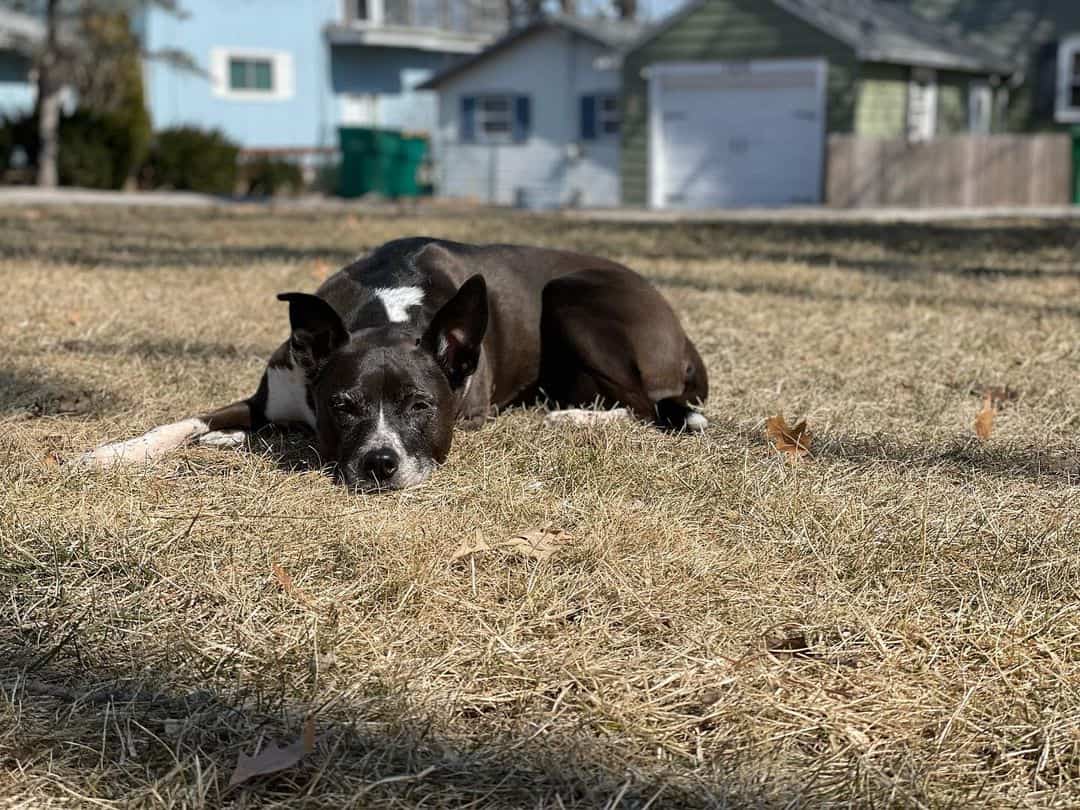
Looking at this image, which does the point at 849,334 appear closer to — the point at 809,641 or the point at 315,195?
the point at 809,641

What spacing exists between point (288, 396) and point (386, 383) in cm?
67

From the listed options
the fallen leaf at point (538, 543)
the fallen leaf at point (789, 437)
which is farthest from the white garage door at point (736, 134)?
the fallen leaf at point (538, 543)

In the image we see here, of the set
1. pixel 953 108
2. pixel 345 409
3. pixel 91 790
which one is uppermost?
pixel 953 108

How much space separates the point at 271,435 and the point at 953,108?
1013 inches

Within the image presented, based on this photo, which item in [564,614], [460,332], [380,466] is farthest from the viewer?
[460,332]

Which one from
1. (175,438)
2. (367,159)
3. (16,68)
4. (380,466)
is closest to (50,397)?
(175,438)

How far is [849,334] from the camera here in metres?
7.74

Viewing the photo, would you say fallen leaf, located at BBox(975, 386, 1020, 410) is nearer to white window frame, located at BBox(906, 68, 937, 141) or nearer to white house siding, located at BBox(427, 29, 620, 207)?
white window frame, located at BBox(906, 68, 937, 141)

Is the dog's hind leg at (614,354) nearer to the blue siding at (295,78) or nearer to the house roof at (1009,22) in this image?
the house roof at (1009,22)

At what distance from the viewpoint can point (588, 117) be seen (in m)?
30.9

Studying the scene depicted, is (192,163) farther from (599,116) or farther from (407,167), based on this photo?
(599,116)

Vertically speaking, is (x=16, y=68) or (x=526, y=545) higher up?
(x=16, y=68)

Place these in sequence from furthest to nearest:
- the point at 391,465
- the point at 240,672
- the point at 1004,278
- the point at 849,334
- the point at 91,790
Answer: the point at 1004,278
the point at 849,334
the point at 391,465
the point at 240,672
the point at 91,790

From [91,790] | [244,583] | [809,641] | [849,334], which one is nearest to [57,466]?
[244,583]
